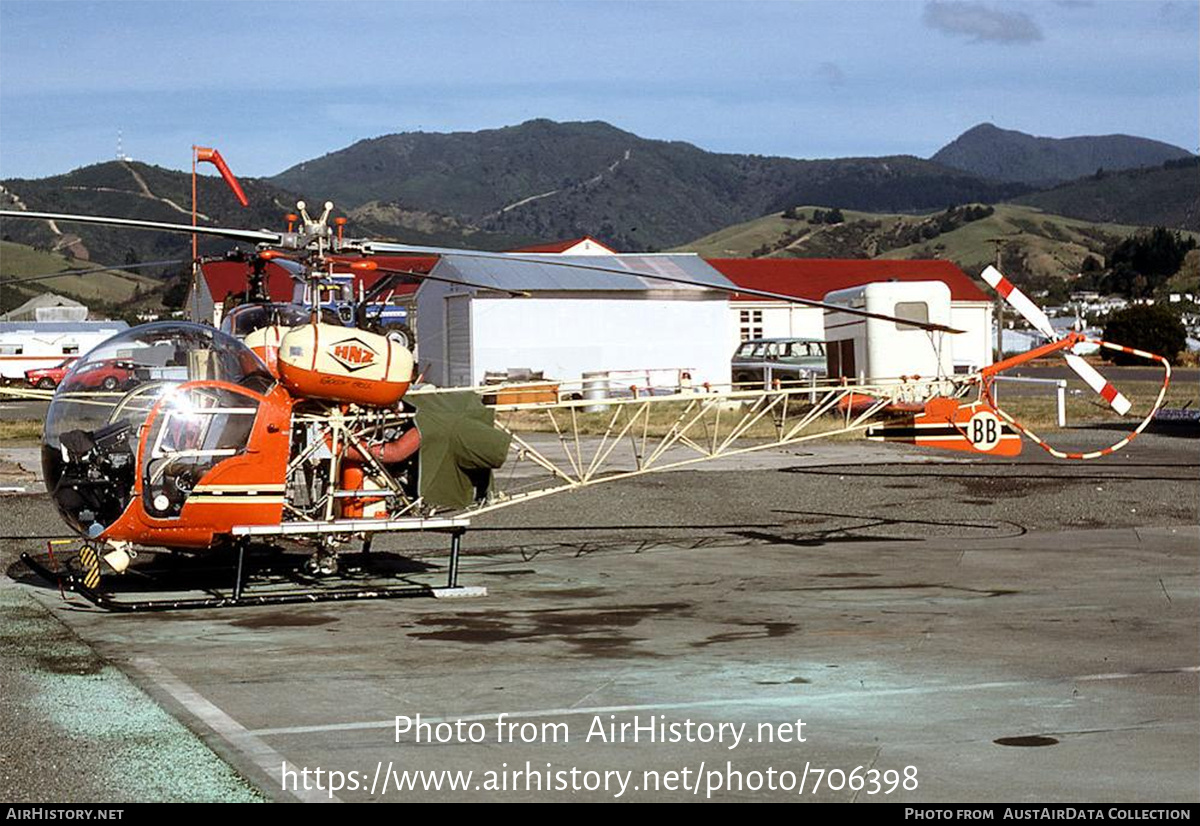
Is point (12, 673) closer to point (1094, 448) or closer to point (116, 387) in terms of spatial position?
point (116, 387)

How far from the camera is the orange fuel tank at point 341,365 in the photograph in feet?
38.2

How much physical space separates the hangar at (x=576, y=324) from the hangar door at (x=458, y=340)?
0.09 ft

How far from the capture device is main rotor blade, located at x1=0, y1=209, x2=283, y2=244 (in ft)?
29.8

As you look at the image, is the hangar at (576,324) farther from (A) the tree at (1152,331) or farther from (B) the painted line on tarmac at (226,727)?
(B) the painted line on tarmac at (226,727)

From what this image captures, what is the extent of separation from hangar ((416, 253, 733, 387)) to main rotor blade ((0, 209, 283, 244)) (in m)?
28.2

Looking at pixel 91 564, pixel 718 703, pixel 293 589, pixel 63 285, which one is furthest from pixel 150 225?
pixel 63 285

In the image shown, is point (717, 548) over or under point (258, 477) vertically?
under

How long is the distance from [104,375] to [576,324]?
2978 cm

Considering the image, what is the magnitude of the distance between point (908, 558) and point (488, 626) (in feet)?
16.8

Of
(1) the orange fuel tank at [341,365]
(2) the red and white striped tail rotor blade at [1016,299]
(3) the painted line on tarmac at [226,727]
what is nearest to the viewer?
(3) the painted line on tarmac at [226,727]

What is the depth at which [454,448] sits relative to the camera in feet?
41.1

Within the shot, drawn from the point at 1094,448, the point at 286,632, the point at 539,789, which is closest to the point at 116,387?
the point at 286,632

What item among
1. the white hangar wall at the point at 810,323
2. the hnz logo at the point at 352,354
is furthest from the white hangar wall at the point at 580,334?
the hnz logo at the point at 352,354

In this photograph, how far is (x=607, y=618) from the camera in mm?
11000
